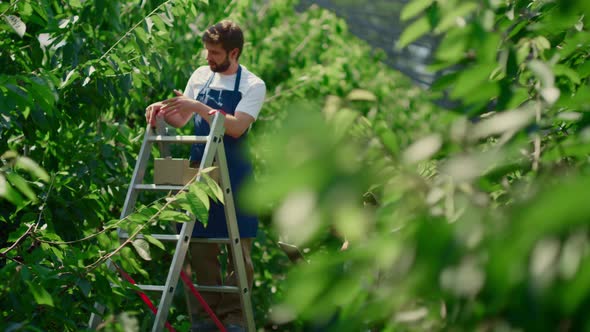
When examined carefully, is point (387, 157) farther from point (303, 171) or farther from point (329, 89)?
point (329, 89)

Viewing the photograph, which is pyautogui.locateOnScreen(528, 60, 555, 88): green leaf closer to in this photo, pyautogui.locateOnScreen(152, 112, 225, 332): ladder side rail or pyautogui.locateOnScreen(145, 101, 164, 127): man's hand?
pyautogui.locateOnScreen(152, 112, 225, 332): ladder side rail

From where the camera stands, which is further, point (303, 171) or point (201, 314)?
point (201, 314)

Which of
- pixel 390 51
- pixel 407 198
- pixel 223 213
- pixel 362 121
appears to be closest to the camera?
pixel 407 198

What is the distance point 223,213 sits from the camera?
404 centimetres

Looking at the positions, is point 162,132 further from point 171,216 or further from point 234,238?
point 171,216

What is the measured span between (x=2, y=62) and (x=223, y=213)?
1.16m

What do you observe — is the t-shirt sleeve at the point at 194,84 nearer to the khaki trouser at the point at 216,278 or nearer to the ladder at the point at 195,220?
the ladder at the point at 195,220

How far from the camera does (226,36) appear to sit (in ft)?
13.2

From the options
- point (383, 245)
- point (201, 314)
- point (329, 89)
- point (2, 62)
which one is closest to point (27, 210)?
point (2, 62)

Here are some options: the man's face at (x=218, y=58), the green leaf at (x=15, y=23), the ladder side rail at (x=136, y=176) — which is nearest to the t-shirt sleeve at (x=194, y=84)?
the man's face at (x=218, y=58)

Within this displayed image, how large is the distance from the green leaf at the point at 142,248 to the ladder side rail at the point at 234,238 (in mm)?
915

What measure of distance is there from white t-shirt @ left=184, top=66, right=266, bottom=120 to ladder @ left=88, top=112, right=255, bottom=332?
0.19 meters

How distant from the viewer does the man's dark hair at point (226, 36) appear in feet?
13.2

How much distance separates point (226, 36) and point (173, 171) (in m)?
0.66
